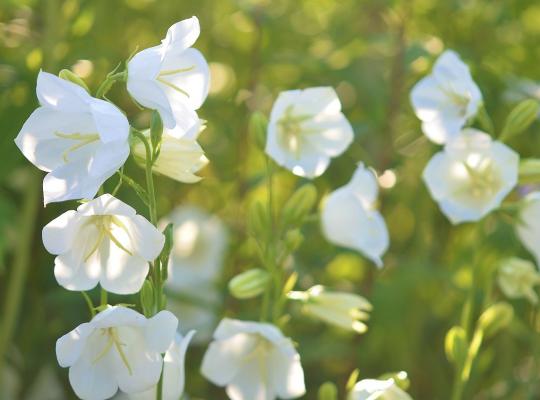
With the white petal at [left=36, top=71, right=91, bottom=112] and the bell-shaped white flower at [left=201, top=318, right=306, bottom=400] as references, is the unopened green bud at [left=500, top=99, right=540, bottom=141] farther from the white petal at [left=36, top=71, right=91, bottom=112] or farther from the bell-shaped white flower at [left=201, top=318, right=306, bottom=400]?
the white petal at [left=36, top=71, right=91, bottom=112]

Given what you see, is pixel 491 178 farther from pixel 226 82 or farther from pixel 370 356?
pixel 226 82

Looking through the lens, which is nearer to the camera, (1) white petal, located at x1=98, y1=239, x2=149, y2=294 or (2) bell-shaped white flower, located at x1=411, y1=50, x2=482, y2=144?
(1) white petal, located at x1=98, y1=239, x2=149, y2=294

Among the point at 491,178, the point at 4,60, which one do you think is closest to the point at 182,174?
the point at 491,178

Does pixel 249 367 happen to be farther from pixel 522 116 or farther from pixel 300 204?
pixel 522 116

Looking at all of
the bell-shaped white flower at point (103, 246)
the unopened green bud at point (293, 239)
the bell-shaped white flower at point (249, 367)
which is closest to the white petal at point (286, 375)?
the bell-shaped white flower at point (249, 367)

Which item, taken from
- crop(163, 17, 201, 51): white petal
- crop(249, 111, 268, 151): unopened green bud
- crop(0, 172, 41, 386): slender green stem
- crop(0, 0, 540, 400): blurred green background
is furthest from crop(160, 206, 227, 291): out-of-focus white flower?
crop(163, 17, 201, 51): white petal

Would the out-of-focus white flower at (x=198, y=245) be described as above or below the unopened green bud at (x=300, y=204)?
below

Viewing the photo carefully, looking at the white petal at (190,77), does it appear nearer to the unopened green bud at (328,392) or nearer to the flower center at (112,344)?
the flower center at (112,344)
